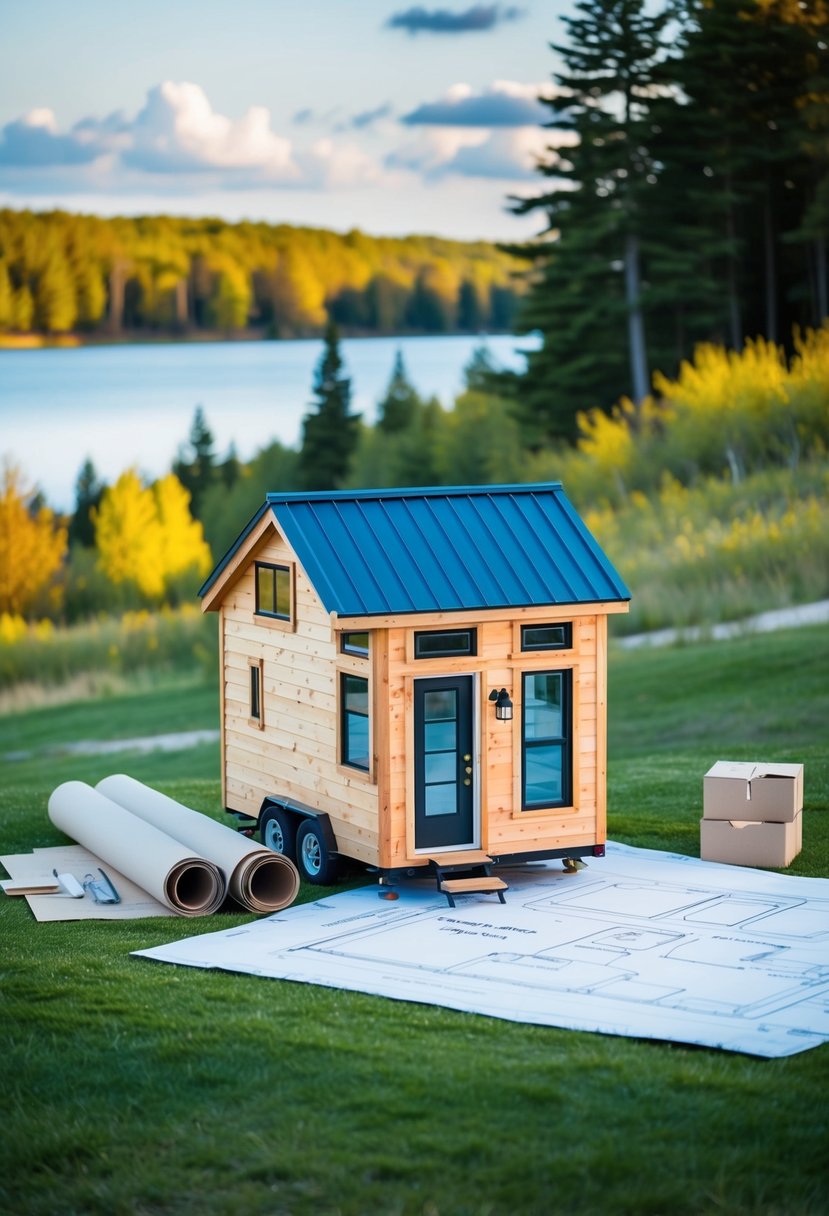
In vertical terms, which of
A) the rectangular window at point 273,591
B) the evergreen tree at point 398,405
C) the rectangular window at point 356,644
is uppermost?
the evergreen tree at point 398,405

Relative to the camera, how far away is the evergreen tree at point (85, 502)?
271 ft

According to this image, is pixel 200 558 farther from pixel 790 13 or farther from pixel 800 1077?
pixel 800 1077

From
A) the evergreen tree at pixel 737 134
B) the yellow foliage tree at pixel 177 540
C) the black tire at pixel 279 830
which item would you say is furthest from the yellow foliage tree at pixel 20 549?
the black tire at pixel 279 830

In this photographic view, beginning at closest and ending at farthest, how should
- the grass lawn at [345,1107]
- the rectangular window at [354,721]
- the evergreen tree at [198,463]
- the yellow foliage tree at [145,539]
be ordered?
the grass lawn at [345,1107] < the rectangular window at [354,721] < the yellow foliage tree at [145,539] < the evergreen tree at [198,463]

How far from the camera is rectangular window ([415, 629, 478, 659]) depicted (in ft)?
45.4

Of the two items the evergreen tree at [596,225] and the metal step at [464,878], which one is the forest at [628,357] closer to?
the evergreen tree at [596,225]

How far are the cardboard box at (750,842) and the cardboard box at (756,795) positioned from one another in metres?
0.08

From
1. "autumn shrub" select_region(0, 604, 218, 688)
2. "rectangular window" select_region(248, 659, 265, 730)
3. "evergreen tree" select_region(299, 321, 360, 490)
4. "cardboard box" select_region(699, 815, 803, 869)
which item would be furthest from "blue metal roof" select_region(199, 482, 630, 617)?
"evergreen tree" select_region(299, 321, 360, 490)

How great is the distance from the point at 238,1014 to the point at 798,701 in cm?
1457

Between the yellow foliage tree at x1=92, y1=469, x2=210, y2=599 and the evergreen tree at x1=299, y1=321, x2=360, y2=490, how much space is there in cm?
777

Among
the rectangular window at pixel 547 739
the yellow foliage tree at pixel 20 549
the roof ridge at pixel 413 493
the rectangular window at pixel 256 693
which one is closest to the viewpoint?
the rectangular window at pixel 547 739

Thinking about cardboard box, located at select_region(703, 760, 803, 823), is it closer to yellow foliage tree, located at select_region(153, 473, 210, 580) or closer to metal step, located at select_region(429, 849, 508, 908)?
metal step, located at select_region(429, 849, 508, 908)

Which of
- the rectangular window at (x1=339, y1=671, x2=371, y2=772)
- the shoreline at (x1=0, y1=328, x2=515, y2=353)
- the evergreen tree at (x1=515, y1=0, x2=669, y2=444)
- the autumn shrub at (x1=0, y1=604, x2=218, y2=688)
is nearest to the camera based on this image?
the rectangular window at (x1=339, y1=671, x2=371, y2=772)

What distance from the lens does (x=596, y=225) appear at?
51000mm
